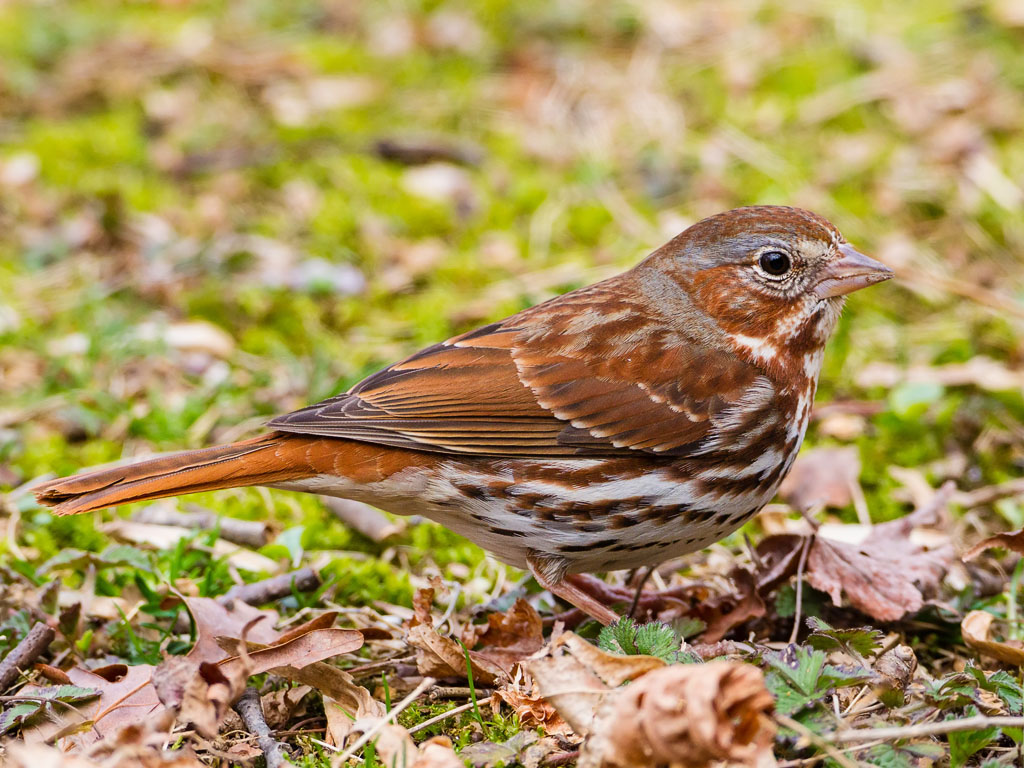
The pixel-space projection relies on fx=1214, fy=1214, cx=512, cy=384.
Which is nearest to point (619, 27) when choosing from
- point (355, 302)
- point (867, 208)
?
point (867, 208)

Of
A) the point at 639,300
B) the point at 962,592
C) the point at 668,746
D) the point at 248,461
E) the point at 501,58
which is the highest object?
the point at 501,58

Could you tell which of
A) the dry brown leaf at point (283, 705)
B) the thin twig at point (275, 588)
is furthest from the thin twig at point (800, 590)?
the thin twig at point (275, 588)

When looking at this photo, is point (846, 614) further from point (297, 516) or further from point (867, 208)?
point (867, 208)

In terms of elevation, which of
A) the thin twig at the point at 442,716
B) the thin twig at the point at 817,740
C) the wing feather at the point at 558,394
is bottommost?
the thin twig at the point at 442,716

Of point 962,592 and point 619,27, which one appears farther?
point 619,27

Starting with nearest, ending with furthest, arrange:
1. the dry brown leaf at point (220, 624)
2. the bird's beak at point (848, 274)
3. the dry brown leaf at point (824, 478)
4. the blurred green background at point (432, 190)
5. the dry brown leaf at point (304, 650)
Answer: the dry brown leaf at point (304, 650) → the dry brown leaf at point (220, 624) → the bird's beak at point (848, 274) → the dry brown leaf at point (824, 478) → the blurred green background at point (432, 190)

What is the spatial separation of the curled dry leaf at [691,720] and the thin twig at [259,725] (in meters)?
0.94

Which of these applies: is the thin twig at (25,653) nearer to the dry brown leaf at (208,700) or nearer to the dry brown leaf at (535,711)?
the dry brown leaf at (208,700)

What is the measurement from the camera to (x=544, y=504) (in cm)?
370

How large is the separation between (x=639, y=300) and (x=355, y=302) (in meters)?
2.37

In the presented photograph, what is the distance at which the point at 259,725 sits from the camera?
3271 millimetres

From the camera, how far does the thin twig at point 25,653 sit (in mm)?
3486

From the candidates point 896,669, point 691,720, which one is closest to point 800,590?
point 896,669

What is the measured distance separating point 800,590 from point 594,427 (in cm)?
81
